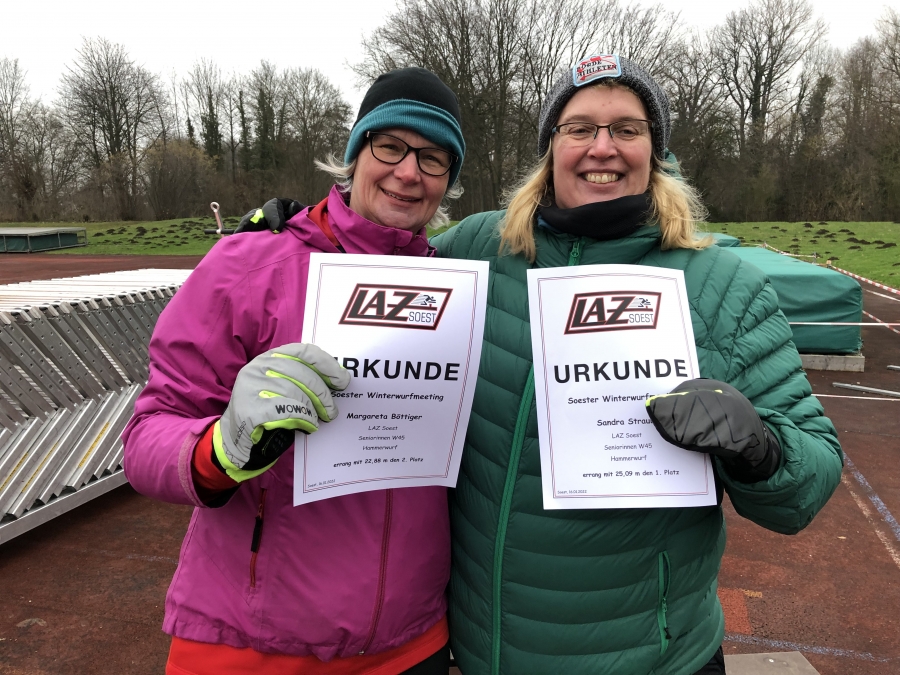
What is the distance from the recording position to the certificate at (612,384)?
1412 mm

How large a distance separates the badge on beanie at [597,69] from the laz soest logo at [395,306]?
0.79 m

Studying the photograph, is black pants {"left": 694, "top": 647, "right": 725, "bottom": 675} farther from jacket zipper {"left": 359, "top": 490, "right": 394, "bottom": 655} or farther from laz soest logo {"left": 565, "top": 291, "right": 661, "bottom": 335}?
laz soest logo {"left": 565, "top": 291, "right": 661, "bottom": 335}

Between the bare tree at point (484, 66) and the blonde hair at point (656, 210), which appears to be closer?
the blonde hair at point (656, 210)

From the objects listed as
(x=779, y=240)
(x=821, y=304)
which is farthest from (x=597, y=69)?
(x=779, y=240)

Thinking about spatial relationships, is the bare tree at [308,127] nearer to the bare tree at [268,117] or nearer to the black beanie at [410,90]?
the bare tree at [268,117]

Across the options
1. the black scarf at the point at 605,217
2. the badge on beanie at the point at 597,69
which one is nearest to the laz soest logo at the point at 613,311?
the black scarf at the point at 605,217

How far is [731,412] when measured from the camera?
4.27ft

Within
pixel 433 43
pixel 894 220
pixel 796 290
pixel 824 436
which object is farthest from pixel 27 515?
pixel 894 220

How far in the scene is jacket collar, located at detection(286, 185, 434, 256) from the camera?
1.60m

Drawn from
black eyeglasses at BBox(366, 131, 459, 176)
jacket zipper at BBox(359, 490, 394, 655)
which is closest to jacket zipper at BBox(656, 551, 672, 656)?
jacket zipper at BBox(359, 490, 394, 655)

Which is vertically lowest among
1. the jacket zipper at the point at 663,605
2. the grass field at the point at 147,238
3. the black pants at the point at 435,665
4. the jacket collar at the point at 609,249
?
the grass field at the point at 147,238

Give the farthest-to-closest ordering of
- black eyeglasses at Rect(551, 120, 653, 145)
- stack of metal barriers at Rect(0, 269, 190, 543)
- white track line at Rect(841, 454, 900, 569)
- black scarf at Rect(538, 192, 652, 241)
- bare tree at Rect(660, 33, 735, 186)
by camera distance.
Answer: bare tree at Rect(660, 33, 735, 186)
white track line at Rect(841, 454, 900, 569)
stack of metal barriers at Rect(0, 269, 190, 543)
black eyeglasses at Rect(551, 120, 653, 145)
black scarf at Rect(538, 192, 652, 241)

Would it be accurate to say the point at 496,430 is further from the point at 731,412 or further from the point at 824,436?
the point at 824,436

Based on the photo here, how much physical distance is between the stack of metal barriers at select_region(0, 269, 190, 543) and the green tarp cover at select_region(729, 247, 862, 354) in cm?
909
